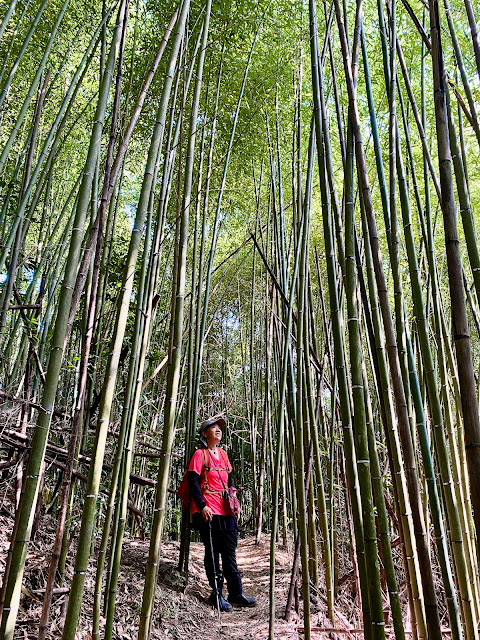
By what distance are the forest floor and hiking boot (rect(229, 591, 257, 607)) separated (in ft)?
0.12

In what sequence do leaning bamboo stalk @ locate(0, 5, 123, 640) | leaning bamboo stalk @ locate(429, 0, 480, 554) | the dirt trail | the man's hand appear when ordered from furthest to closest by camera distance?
1. the man's hand
2. the dirt trail
3. leaning bamboo stalk @ locate(0, 5, 123, 640)
4. leaning bamboo stalk @ locate(429, 0, 480, 554)

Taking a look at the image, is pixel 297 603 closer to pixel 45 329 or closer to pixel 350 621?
pixel 350 621

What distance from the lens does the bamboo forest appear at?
1154 mm

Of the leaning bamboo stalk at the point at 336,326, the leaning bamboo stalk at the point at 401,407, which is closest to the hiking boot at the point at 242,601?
the leaning bamboo stalk at the point at 336,326

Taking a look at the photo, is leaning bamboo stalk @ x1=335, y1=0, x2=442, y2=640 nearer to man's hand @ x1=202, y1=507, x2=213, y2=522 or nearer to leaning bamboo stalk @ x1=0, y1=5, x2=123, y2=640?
leaning bamboo stalk @ x1=0, y1=5, x2=123, y2=640

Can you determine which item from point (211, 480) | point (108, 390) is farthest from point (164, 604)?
point (108, 390)

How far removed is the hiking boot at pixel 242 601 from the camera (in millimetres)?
2842

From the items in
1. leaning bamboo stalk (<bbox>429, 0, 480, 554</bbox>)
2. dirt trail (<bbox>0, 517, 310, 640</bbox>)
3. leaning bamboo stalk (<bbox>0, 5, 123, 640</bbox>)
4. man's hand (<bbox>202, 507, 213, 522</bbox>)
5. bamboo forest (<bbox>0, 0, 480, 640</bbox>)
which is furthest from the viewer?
man's hand (<bbox>202, 507, 213, 522</bbox>)

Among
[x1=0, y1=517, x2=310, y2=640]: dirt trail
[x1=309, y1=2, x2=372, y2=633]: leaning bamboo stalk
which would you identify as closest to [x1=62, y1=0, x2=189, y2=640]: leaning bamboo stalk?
[x1=309, y1=2, x2=372, y2=633]: leaning bamboo stalk

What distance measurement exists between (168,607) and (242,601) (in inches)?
18.8

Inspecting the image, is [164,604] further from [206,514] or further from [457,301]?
[457,301]

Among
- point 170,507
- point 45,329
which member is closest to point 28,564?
point 45,329

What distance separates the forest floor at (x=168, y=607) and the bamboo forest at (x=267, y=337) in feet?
0.05

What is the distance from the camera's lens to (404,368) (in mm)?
1466
